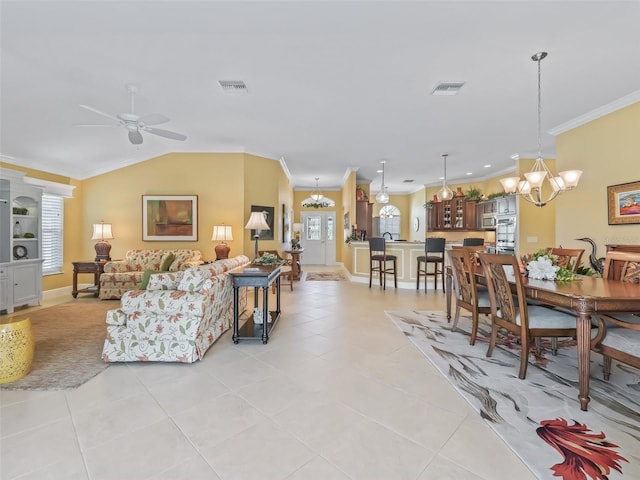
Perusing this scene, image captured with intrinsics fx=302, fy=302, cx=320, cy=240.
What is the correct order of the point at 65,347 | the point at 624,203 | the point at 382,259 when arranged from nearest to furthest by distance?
the point at 65,347 → the point at 624,203 → the point at 382,259

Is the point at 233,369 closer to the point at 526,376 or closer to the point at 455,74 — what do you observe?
the point at 526,376

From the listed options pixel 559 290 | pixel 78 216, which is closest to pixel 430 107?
pixel 559 290

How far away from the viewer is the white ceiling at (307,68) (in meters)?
2.39

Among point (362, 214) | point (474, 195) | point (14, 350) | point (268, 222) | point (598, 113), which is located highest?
point (598, 113)

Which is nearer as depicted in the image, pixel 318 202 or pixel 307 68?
pixel 307 68

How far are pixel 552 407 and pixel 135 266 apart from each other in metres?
6.44

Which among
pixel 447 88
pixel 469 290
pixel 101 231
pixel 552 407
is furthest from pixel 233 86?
pixel 101 231

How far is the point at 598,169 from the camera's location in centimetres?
436

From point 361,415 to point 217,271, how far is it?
210 centimetres

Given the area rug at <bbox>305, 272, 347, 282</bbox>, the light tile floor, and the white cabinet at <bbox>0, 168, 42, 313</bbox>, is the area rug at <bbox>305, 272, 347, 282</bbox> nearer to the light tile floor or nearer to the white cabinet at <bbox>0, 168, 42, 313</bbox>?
the light tile floor

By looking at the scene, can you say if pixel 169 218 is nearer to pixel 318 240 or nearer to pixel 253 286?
pixel 253 286

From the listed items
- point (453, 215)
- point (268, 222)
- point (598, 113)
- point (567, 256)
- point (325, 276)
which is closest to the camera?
point (567, 256)

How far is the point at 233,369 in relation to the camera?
272 centimetres

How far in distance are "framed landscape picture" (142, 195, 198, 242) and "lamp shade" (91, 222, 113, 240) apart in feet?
2.00
